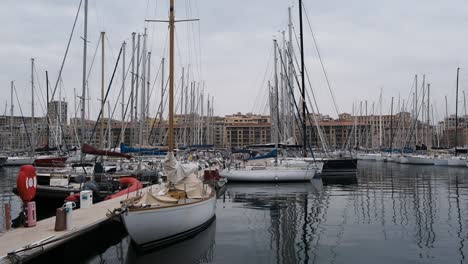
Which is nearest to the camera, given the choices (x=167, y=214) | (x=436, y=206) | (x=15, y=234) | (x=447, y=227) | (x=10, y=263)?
(x=10, y=263)

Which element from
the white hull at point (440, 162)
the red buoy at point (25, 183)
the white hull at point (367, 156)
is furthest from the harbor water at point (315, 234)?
the white hull at point (367, 156)

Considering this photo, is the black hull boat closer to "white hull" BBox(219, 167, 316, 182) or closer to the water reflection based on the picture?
"white hull" BBox(219, 167, 316, 182)

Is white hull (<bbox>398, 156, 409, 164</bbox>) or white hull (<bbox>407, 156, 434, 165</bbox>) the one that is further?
white hull (<bbox>398, 156, 409, 164</bbox>)

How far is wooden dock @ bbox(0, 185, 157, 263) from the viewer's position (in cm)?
881

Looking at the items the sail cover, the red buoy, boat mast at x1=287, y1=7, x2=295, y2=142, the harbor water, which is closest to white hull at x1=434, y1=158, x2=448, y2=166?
boat mast at x1=287, y1=7, x2=295, y2=142

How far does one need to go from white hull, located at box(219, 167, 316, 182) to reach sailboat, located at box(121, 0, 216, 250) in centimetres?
1604

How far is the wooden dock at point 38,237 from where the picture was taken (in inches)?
347

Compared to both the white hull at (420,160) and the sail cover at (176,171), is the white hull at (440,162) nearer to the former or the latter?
the white hull at (420,160)

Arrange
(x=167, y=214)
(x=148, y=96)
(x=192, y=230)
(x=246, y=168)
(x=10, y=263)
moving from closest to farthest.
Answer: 1. (x=10, y=263)
2. (x=167, y=214)
3. (x=192, y=230)
4. (x=246, y=168)
5. (x=148, y=96)

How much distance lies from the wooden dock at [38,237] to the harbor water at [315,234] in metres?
0.64

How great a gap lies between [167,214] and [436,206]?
15.0 m

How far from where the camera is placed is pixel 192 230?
1338 cm

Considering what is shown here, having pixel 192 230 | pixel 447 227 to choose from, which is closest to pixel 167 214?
pixel 192 230

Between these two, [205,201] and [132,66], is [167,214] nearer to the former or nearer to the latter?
[205,201]
